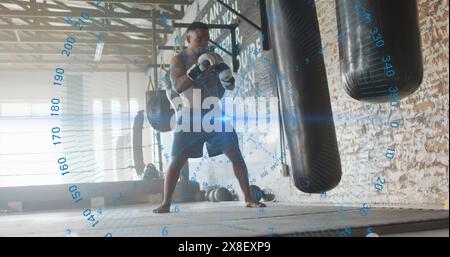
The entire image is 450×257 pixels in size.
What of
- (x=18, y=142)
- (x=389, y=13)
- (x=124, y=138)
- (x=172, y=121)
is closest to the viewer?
(x=389, y=13)

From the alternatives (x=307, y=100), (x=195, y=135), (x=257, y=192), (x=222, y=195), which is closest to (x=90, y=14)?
(x=222, y=195)

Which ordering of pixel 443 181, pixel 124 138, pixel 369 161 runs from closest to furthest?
1. pixel 443 181
2. pixel 369 161
3. pixel 124 138

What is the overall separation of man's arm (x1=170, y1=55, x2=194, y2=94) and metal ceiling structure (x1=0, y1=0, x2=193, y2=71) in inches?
98.3

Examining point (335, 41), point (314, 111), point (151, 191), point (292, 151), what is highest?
point (335, 41)

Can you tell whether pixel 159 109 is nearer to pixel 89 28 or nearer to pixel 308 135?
pixel 89 28

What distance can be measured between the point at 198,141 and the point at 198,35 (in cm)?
60

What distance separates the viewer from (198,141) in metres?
2.78

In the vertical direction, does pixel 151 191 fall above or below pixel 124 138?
below

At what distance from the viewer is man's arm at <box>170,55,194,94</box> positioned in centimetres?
275

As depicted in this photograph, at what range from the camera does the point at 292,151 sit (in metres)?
1.58

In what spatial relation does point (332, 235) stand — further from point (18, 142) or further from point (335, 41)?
point (18, 142)

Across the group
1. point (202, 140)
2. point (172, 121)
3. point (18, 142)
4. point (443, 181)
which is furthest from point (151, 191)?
point (443, 181)

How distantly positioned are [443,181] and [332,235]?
879 mm
